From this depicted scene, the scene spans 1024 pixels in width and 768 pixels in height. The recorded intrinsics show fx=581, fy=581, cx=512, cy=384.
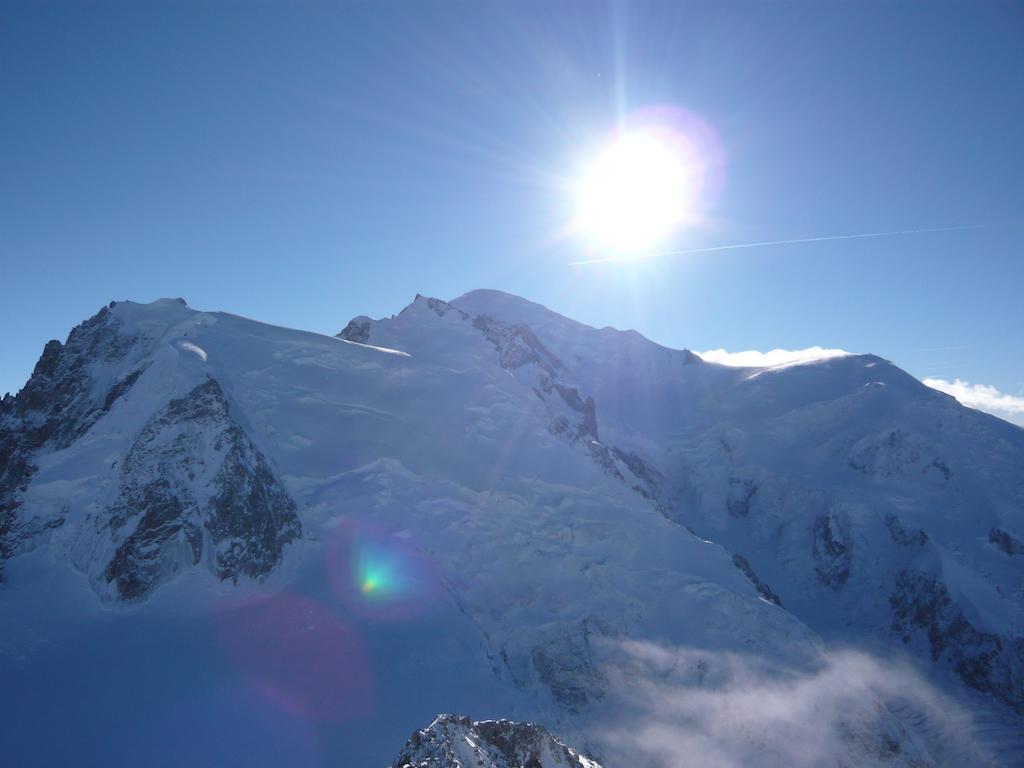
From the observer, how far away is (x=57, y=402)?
55469mm

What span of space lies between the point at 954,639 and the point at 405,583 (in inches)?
2643

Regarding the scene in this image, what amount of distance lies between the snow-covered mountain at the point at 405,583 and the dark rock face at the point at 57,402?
0.93 feet

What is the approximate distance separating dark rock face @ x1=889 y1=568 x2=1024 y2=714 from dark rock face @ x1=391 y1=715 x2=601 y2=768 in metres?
71.5

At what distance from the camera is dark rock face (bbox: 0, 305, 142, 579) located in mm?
48438

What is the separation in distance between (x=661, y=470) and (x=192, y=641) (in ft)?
283

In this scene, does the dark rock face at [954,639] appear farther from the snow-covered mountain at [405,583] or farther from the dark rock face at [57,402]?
the dark rock face at [57,402]

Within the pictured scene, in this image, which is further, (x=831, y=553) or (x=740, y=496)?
(x=740, y=496)

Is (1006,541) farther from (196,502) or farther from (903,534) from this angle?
(196,502)

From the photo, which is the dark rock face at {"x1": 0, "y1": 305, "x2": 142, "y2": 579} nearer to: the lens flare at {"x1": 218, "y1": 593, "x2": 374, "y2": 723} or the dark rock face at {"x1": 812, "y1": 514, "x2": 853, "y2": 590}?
the lens flare at {"x1": 218, "y1": 593, "x2": 374, "y2": 723}

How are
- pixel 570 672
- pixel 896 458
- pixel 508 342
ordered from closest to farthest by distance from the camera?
pixel 570 672, pixel 508 342, pixel 896 458

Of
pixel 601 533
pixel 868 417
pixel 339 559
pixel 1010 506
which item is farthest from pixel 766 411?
pixel 339 559

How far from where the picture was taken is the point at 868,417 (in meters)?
101

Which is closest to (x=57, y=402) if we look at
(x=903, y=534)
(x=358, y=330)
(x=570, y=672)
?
(x=358, y=330)

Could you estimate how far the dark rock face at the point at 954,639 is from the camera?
64.8 m
